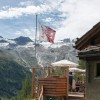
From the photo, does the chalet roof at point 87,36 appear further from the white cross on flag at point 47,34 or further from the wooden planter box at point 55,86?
the white cross on flag at point 47,34

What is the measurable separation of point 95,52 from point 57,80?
6643 millimetres

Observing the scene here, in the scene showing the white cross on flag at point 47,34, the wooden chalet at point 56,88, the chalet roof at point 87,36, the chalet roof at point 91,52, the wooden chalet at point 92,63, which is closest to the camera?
the chalet roof at point 91,52

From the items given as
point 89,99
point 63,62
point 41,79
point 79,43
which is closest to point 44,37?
point 63,62

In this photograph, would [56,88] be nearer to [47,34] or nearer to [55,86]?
[55,86]

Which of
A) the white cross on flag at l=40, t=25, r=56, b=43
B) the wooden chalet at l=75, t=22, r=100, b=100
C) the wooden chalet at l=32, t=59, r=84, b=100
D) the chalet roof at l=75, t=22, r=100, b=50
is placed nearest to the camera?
the wooden chalet at l=75, t=22, r=100, b=100

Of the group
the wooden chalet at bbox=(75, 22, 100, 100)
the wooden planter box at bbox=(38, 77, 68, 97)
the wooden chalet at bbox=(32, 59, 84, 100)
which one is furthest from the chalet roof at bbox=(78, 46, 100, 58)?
the wooden planter box at bbox=(38, 77, 68, 97)

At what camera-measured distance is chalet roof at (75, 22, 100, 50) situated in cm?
2006

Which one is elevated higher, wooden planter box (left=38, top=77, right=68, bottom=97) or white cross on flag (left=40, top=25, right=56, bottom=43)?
white cross on flag (left=40, top=25, right=56, bottom=43)

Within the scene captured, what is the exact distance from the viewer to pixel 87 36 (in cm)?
2062

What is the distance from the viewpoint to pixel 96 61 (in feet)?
63.1

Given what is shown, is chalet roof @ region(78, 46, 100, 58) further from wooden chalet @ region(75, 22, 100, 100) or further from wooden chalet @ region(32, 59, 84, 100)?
wooden chalet @ region(32, 59, 84, 100)

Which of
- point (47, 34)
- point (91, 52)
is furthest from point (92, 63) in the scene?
point (47, 34)

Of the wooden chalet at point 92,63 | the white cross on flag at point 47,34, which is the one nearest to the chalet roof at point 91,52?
the wooden chalet at point 92,63

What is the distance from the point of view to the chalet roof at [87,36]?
65.8ft
